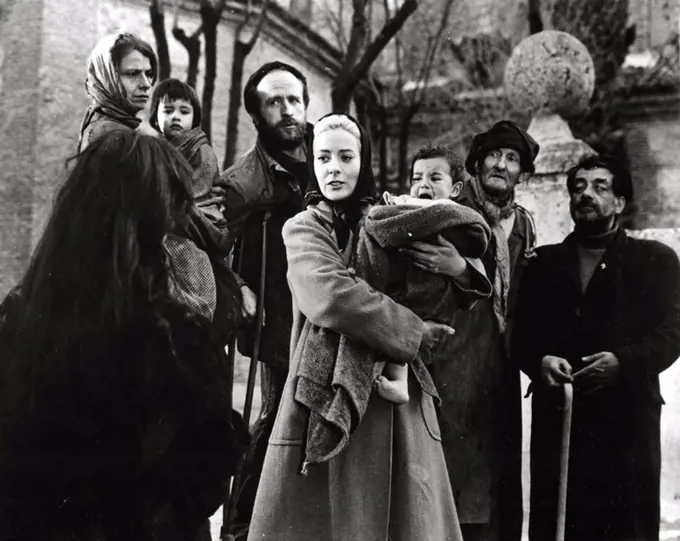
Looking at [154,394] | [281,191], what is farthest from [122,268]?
[281,191]

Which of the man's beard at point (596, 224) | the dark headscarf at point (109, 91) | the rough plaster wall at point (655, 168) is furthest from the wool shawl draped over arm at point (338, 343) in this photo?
the rough plaster wall at point (655, 168)

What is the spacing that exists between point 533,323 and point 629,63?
39.8 ft

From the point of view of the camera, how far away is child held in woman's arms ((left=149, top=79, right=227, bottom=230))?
4.57m

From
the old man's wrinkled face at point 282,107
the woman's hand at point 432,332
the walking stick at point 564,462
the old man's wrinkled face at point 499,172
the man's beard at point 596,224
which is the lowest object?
the walking stick at point 564,462

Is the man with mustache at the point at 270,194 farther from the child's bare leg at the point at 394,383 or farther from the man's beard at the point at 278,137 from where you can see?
the child's bare leg at the point at 394,383

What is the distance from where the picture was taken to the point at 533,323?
482 centimetres

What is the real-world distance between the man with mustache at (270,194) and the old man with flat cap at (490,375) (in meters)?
0.80

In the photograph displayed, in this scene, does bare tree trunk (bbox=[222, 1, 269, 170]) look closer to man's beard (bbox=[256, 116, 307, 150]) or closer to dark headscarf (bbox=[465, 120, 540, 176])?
man's beard (bbox=[256, 116, 307, 150])

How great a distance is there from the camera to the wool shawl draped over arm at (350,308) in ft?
11.6

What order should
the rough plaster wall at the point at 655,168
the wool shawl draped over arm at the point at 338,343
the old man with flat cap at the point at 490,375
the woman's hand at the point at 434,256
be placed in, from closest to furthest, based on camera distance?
the wool shawl draped over arm at the point at 338,343 < the woman's hand at the point at 434,256 < the old man with flat cap at the point at 490,375 < the rough plaster wall at the point at 655,168

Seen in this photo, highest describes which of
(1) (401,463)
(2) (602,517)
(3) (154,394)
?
(3) (154,394)

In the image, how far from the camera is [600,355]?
466 centimetres

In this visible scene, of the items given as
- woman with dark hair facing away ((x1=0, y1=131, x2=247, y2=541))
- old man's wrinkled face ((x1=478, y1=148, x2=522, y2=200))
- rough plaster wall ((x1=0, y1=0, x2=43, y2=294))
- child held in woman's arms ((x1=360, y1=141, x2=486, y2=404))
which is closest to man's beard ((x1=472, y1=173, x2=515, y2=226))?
old man's wrinkled face ((x1=478, y1=148, x2=522, y2=200))

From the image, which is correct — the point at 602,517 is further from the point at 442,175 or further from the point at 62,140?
the point at 62,140
